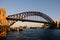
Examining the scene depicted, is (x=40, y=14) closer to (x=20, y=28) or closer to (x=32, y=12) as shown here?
(x=32, y=12)

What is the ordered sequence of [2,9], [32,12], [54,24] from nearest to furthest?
1. [2,9]
2. [32,12]
3. [54,24]

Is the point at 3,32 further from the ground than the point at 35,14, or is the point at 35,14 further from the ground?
the point at 35,14

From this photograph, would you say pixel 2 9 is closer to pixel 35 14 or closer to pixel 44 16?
pixel 35 14

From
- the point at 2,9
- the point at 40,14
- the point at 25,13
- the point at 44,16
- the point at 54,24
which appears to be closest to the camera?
the point at 2,9

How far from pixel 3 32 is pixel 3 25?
231cm

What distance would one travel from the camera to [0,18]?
45.8 metres

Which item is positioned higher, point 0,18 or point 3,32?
point 0,18

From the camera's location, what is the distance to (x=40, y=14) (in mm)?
127000

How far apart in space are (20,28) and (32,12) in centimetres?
1458

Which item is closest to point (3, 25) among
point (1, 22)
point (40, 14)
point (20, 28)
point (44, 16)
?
point (1, 22)

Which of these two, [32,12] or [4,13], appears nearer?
[4,13]

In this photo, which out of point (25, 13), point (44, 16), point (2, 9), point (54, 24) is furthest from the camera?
point (54, 24)

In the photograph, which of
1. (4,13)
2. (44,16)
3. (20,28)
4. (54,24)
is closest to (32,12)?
(20,28)

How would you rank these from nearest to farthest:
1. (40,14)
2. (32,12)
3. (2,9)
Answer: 1. (2,9)
2. (32,12)
3. (40,14)
